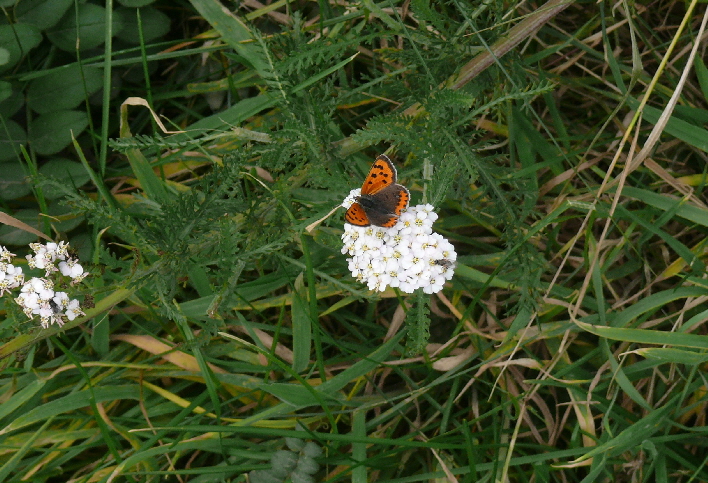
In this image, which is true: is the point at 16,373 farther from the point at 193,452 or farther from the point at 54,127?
the point at 54,127

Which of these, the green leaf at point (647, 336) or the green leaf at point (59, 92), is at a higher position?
the green leaf at point (59, 92)

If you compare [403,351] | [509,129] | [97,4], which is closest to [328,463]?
[403,351]

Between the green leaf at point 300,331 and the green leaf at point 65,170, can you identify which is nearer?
the green leaf at point 300,331

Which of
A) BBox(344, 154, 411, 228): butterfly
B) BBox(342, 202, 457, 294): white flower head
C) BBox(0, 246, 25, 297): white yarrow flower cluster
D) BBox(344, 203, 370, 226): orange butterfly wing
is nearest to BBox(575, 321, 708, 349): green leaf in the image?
BBox(342, 202, 457, 294): white flower head

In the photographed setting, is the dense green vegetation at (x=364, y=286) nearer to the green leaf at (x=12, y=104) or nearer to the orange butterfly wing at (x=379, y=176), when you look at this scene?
the green leaf at (x=12, y=104)

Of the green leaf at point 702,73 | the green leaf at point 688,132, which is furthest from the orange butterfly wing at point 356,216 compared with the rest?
the green leaf at point 702,73
